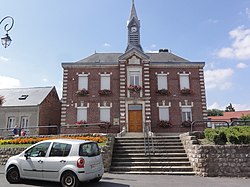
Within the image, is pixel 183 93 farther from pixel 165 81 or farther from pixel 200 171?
pixel 200 171

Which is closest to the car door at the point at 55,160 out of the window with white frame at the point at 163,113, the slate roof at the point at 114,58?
the window with white frame at the point at 163,113

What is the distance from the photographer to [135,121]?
62.5 ft

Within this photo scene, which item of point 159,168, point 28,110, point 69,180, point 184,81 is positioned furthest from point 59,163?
point 28,110

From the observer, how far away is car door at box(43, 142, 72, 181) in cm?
679

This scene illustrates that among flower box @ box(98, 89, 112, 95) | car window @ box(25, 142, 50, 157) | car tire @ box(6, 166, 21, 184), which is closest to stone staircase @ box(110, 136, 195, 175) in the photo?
car window @ box(25, 142, 50, 157)

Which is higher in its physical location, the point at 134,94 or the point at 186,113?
the point at 134,94

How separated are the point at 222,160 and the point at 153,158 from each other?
310 centimetres

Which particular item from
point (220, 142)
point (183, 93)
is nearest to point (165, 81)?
point (183, 93)

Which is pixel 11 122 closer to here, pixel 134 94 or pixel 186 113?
pixel 134 94

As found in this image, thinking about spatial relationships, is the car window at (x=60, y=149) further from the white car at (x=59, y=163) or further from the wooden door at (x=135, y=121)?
the wooden door at (x=135, y=121)

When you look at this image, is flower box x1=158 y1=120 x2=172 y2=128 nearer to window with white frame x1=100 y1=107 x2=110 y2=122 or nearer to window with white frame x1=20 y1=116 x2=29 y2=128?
window with white frame x1=100 y1=107 x2=110 y2=122

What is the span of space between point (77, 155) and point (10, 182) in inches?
105

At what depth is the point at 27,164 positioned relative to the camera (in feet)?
23.8

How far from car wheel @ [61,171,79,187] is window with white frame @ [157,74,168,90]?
1450 centimetres
